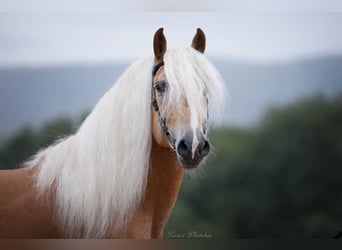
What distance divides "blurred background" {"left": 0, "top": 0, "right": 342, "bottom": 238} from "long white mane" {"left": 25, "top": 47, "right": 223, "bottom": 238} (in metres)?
0.46

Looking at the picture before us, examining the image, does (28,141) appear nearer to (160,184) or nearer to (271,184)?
(160,184)

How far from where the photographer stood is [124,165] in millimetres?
2051

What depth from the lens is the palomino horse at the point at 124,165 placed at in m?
2.03

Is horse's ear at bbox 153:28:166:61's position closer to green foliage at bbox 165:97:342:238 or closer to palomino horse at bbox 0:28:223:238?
palomino horse at bbox 0:28:223:238

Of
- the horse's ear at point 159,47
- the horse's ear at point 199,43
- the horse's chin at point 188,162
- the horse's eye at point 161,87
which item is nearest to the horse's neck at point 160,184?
the horse's chin at point 188,162

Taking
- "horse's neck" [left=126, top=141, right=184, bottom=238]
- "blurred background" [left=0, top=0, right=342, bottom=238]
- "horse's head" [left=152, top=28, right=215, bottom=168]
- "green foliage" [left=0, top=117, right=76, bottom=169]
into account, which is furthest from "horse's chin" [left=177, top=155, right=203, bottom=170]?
"green foliage" [left=0, top=117, right=76, bottom=169]

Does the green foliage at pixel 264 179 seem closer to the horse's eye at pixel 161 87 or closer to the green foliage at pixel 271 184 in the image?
the green foliage at pixel 271 184

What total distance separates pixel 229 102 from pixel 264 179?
47cm

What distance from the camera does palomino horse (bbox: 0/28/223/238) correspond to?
2025mm

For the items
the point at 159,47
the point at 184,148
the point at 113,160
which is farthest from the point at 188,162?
the point at 159,47

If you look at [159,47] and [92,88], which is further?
[92,88]

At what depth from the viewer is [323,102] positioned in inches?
104

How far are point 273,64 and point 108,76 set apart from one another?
36.4 inches

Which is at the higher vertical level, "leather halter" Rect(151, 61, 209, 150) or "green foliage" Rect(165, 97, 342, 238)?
"leather halter" Rect(151, 61, 209, 150)
